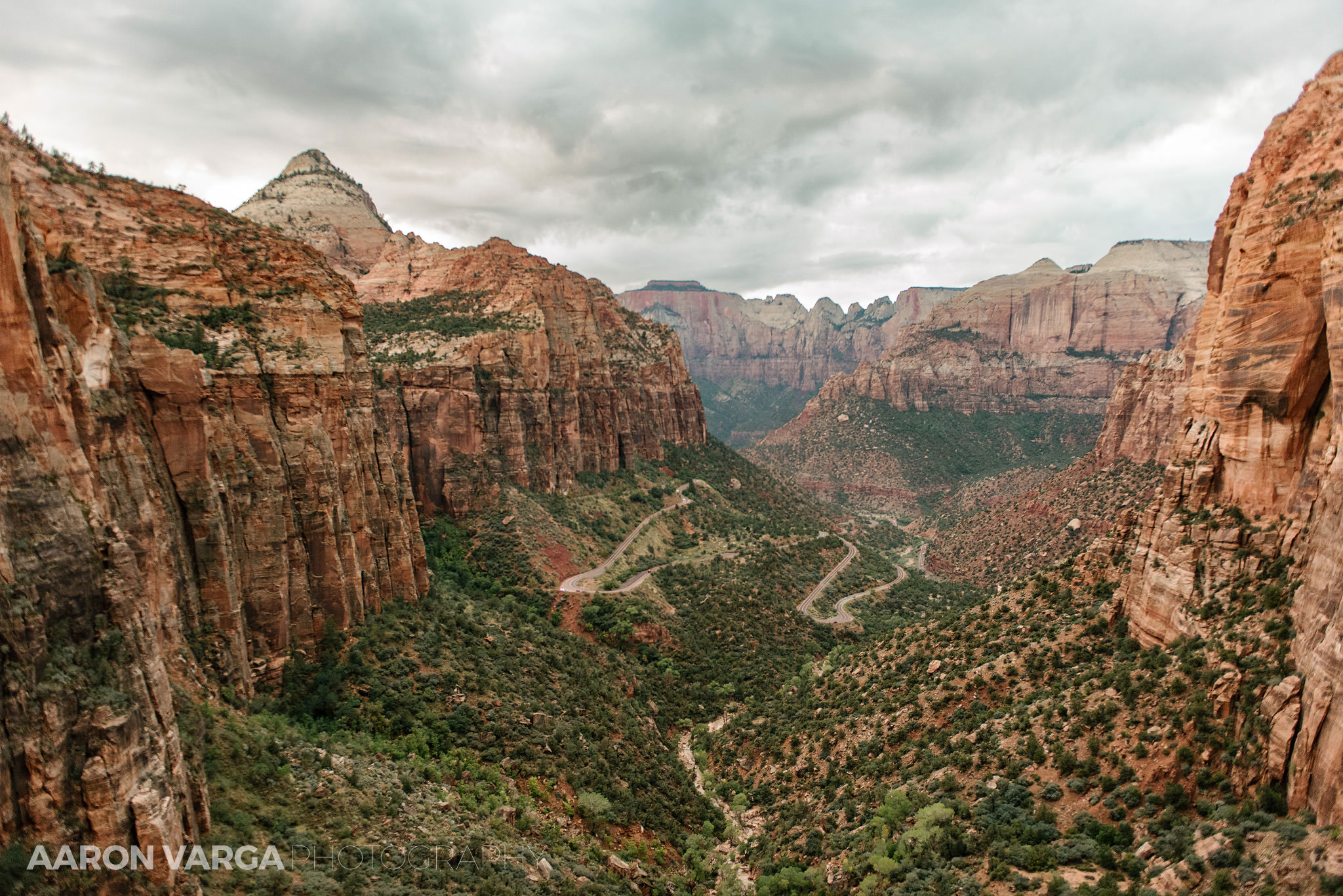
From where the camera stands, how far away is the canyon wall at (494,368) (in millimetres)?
→ 70312

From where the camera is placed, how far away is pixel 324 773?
26281mm

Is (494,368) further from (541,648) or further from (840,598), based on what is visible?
(840,598)

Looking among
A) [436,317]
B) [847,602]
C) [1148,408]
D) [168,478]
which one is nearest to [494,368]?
[436,317]

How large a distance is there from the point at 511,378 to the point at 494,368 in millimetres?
2689

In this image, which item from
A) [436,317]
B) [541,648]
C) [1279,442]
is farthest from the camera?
[436,317]

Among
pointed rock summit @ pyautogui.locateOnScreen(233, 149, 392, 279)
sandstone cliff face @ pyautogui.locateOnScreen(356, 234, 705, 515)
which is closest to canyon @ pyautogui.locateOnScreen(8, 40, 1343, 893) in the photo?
sandstone cliff face @ pyautogui.locateOnScreen(356, 234, 705, 515)

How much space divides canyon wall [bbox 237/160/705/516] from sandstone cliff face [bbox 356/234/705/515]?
0.59ft

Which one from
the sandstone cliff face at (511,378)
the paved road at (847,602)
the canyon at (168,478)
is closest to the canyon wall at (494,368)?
the sandstone cliff face at (511,378)

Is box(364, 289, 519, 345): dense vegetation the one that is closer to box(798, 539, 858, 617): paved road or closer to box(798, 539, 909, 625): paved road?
box(798, 539, 858, 617): paved road

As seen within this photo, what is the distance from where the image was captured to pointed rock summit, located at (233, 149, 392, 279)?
4011 inches

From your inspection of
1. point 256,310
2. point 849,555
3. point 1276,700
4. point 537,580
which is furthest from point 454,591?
point 849,555

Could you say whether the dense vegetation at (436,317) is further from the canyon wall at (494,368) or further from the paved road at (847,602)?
the paved road at (847,602)

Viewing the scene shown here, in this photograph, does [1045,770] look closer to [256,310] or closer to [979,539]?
[256,310]

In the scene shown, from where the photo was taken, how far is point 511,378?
268 ft
